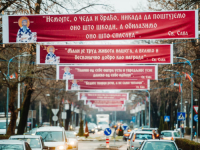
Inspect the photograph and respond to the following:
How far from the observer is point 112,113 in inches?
6718

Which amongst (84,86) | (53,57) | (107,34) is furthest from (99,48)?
(84,86)

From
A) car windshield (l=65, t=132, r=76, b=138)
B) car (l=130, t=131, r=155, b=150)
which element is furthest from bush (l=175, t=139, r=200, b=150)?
car windshield (l=65, t=132, r=76, b=138)

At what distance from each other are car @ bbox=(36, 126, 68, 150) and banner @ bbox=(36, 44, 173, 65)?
506 centimetres

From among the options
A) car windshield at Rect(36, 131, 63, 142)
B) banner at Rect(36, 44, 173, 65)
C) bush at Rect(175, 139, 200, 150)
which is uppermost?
banner at Rect(36, 44, 173, 65)

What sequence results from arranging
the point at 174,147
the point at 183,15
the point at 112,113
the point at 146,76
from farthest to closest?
the point at 112,113, the point at 146,76, the point at 174,147, the point at 183,15

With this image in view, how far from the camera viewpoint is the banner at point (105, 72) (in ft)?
79.8

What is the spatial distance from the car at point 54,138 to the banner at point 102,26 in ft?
23.8

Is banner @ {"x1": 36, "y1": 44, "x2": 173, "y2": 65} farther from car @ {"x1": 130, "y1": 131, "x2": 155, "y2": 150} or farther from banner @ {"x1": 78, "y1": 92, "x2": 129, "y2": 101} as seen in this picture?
banner @ {"x1": 78, "y1": 92, "x2": 129, "y2": 101}

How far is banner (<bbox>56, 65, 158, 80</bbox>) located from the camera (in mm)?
24312

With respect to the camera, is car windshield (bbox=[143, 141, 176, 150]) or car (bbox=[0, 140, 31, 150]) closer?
car (bbox=[0, 140, 31, 150])

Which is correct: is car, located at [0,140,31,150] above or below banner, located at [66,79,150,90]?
below

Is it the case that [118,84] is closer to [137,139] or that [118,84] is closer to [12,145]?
[137,139]

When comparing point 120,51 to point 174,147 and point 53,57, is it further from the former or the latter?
point 174,147

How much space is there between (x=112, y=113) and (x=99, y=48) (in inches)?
6108
